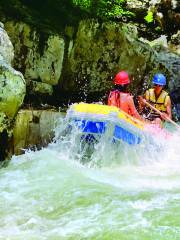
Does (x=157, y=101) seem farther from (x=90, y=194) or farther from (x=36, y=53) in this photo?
(x=90, y=194)

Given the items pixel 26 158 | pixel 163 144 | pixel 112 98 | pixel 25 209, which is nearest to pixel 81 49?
pixel 112 98

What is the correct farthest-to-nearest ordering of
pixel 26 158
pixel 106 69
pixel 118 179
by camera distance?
pixel 106 69, pixel 26 158, pixel 118 179

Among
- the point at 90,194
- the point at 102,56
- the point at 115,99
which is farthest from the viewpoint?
the point at 102,56

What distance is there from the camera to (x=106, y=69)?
11547mm

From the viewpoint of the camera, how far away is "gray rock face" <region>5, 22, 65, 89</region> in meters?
9.62

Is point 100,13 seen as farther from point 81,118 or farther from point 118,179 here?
point 118,179

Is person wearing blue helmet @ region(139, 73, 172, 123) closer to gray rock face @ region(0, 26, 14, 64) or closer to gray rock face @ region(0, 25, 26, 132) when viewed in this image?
gray rock face @ region(0, 26, 14, 64)

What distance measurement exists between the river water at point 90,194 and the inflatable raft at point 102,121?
8.6 inches

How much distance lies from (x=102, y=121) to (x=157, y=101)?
7.66 ft

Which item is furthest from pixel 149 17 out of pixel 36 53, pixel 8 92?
pixel 8 92

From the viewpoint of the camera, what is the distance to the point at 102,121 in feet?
24.6

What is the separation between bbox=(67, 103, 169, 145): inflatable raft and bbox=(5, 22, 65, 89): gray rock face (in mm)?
2471

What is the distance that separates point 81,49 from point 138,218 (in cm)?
689

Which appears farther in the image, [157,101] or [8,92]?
[157,101]
